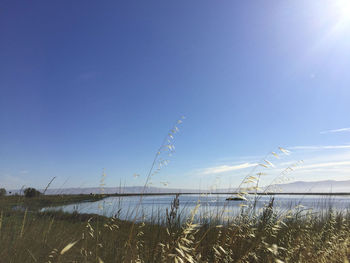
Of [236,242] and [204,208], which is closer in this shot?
[236,242]

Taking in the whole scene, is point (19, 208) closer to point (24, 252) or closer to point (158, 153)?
point (24, 252)

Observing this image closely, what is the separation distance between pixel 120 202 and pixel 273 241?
3.66 metres

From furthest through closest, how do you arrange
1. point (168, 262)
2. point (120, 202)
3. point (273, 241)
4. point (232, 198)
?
1. point (273, 241)
2. point (120, 202)
3. point (232, 198)
4. point (168, 262)

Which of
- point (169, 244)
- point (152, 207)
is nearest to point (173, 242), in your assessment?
point (169, 244)

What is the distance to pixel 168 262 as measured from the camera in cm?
232

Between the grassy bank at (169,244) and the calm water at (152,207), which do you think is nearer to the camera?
the grassy bank at (169,244)

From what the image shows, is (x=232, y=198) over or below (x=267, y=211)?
over

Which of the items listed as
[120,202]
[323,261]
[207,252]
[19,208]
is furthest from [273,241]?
[19,208]

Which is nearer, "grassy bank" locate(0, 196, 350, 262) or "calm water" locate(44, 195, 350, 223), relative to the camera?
"grassy bank" locate(0, 196, 350, 262)

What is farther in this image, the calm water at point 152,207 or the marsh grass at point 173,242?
the calm water at point 152,207

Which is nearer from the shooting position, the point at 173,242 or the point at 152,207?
the point at 173,242

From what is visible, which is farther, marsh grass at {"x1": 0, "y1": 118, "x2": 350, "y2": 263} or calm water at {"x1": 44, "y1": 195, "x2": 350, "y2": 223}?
calm water at {"x1": 44, "y1": 195, "x2": 350, "y2": 223}

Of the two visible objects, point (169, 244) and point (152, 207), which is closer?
point (169, 244)

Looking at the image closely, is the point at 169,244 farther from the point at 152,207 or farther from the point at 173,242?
the point at 152,207
